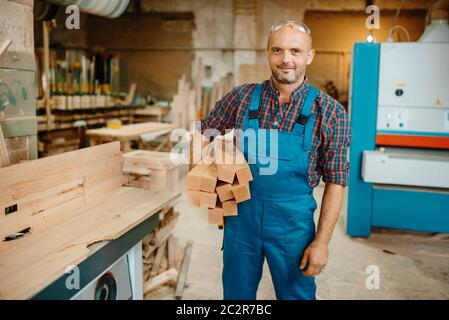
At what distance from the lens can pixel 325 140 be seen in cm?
169

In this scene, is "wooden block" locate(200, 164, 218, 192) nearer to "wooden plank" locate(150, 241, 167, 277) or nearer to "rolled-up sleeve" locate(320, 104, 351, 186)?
"rolled-up sleeve" locate(320, 104, 351, 186)

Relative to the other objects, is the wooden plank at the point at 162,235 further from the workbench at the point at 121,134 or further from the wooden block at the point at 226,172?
the workbench at the point at 121,134

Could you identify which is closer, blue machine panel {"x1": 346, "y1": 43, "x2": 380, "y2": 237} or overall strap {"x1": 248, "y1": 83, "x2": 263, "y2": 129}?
overall strap {"x1": 248, "y1": 83, "x2": 263, "y2": 129}

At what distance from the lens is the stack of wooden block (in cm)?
155

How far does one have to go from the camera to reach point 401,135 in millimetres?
3648

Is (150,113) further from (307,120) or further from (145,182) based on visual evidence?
(307,120)

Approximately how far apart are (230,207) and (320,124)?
0.51 meters

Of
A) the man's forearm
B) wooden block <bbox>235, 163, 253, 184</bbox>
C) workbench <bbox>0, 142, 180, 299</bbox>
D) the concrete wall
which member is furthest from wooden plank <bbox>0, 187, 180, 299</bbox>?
the concrete wall

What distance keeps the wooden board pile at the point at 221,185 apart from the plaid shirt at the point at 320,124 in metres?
0.24

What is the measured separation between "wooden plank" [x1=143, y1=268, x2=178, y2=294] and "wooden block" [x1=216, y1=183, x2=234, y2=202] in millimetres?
1511

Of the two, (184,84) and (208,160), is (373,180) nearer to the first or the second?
(208,160)

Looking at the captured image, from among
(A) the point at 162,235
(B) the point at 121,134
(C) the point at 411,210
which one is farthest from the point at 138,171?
(C) the point at 411,210

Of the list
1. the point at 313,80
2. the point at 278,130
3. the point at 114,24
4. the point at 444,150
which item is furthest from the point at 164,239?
the point at 114,24
